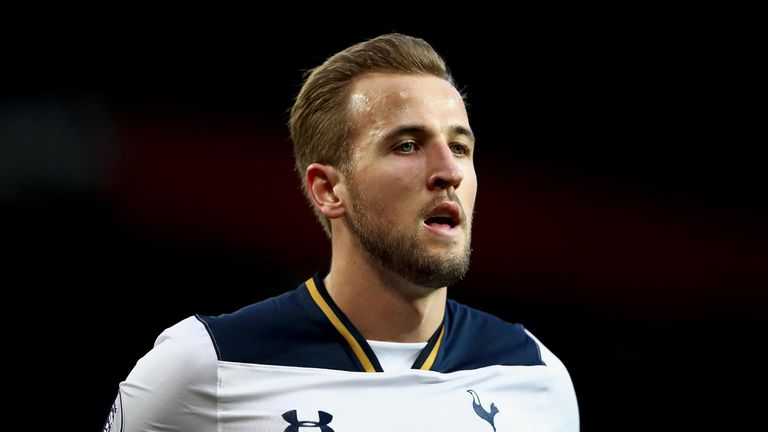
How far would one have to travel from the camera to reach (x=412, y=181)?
201 centimetres

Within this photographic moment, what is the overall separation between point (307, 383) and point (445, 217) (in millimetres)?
497

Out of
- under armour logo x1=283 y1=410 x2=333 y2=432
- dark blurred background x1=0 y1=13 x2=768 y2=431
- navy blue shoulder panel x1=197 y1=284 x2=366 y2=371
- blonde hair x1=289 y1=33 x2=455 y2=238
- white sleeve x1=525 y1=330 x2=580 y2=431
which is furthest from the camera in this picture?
dark blurred background x1=0 y1=13 x2=768 y2=431

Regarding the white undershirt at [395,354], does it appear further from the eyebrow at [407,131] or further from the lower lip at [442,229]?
the eyebrow at [407,131]

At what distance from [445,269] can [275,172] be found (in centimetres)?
228

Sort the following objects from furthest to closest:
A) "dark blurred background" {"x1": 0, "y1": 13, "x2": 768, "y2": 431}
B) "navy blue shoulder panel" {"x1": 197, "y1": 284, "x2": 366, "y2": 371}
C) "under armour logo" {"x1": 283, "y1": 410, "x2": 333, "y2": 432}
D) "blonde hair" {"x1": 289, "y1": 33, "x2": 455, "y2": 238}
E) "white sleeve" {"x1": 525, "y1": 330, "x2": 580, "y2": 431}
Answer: "dark blurred background" {"x1": 0, "y1": 13, "x2": 768, "y2": 431}
"white sleeve" {"x1": 525, "y1": 330, "x2": 580, "y2": 431}
"blonde hair" {"x1": 289, "y1": 33, "x2": 455, "y2": 238}
"navy blue shoulder panel" {"x1": 197, "y1": 284, "x2": 366, "y2": 371}
"under armour logo" {"x1": 283, "y1": 410, "x2": 333, "y2": 432}

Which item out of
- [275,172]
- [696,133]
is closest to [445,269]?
[275,172]

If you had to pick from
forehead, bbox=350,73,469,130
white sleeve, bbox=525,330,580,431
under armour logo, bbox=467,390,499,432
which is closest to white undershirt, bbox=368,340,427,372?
under armour logo, bbox=467,390,499,432

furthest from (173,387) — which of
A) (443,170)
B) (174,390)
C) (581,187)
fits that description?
(581,187)

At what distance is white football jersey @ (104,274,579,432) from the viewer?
196cm

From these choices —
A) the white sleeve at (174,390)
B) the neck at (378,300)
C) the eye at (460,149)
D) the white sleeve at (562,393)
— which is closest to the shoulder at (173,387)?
the white sleeve at (174,390)

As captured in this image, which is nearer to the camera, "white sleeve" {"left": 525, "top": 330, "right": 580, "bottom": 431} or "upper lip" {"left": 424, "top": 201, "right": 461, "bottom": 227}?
"upper lip" {"left": 424, "top": 201, "right": 461, "bottom": 227}

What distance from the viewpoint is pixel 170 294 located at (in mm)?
3980

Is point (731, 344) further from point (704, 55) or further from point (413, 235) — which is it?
point (413, 235)

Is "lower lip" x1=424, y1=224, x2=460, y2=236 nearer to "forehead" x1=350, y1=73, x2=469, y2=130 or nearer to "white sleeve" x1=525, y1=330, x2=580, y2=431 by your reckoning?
"forehead" x1=350, y1=73, x2=469, y2=130
